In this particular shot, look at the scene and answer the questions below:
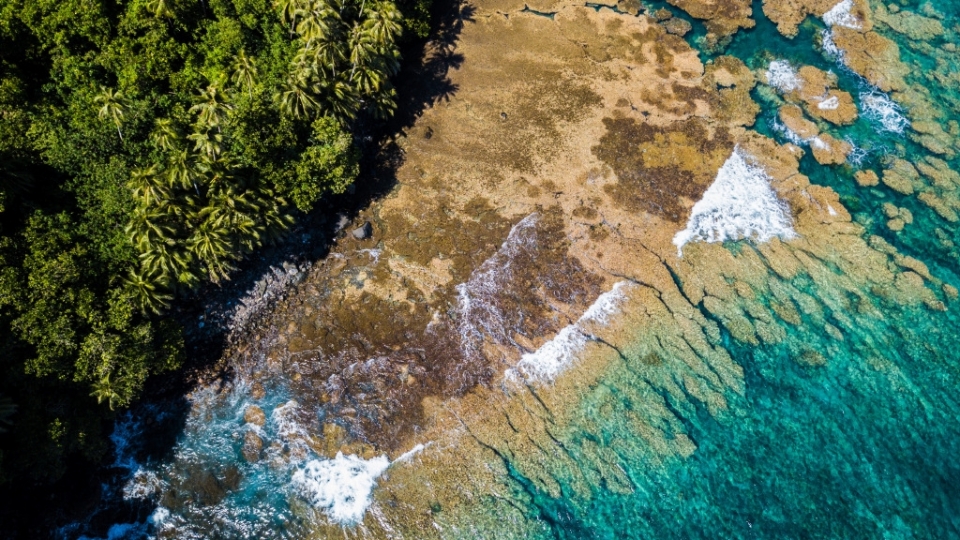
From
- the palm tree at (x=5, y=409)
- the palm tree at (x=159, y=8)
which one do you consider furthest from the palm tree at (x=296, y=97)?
the palm tree at (x=5, y=409)

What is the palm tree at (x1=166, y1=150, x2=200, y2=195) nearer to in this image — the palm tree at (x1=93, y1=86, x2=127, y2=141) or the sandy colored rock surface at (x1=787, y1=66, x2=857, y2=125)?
the palm tree at (x1=93, y1=86, x2=127, y2=141)

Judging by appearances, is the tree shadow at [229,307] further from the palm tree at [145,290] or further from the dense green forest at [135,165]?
the palm tree at [145,290]

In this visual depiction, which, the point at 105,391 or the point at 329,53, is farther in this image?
the point at 329,53

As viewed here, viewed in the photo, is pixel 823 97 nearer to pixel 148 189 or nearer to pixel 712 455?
pixel 712 455

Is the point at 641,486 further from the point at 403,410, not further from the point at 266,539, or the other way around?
the point at 266,539

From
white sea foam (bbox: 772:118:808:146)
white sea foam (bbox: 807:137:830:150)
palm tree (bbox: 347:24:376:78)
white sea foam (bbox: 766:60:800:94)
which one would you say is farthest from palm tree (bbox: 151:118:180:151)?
white sea foam (bbox: 807:137:830:150)

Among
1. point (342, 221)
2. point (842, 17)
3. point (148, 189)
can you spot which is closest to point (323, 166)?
point (342, 221)
